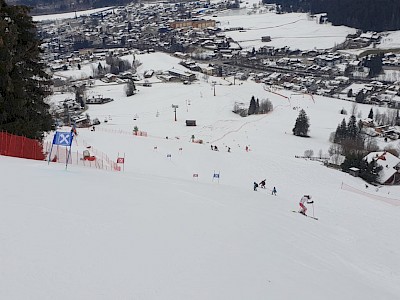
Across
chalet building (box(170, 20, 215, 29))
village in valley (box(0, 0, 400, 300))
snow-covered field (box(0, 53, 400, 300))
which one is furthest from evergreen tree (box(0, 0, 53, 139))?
chalet building (box(170, 20, 215, 29))

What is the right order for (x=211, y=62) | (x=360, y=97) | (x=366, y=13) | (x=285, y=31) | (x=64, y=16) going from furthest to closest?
(x=64, y=16)
(x=285, y=31)
(x=366, y=13)
(x=211, y=62)
(x=360, y=97)

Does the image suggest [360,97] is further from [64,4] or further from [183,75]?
[64,4]

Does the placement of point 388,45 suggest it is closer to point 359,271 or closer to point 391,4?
point 391,4

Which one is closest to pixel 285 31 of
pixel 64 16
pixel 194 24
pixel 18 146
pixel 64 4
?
pixel 194 24

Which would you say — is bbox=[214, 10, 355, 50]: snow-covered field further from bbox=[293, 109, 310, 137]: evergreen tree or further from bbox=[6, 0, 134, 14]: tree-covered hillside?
bbox=[293, 109, 310, 137]: evergreen tree

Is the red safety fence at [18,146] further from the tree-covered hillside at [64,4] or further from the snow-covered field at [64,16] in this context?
the tree-covered hillside at [64,4]

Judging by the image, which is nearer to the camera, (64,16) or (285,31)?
(285,31)

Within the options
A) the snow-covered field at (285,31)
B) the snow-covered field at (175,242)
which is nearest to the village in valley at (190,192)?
the snow-covered field at (175,242)
